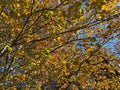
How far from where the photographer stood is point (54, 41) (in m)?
10.2

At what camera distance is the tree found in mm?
6680

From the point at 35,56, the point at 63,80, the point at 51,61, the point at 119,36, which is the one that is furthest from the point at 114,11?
the point at 63,80

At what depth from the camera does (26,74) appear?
10.7m

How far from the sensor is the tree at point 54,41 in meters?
6.68

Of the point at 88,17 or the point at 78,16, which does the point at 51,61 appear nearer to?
the point at 88,17

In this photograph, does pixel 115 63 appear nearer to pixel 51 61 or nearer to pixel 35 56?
pixel 51 61

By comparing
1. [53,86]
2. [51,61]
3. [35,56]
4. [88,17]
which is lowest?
[53,86]

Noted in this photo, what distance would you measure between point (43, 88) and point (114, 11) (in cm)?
603

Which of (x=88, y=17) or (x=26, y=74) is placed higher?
(x=88, y=17)

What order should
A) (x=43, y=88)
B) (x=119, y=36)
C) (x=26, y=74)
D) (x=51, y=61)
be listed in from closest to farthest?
(x=51, y=61) → (x=26, y=74) → (x=119, y=36) → (x=43, y=88)

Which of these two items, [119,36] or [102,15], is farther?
[119,36]

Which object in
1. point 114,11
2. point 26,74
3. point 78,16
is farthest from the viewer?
point 26,74

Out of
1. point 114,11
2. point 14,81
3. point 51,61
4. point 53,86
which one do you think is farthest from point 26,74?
point 114,11

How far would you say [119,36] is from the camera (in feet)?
38.0
